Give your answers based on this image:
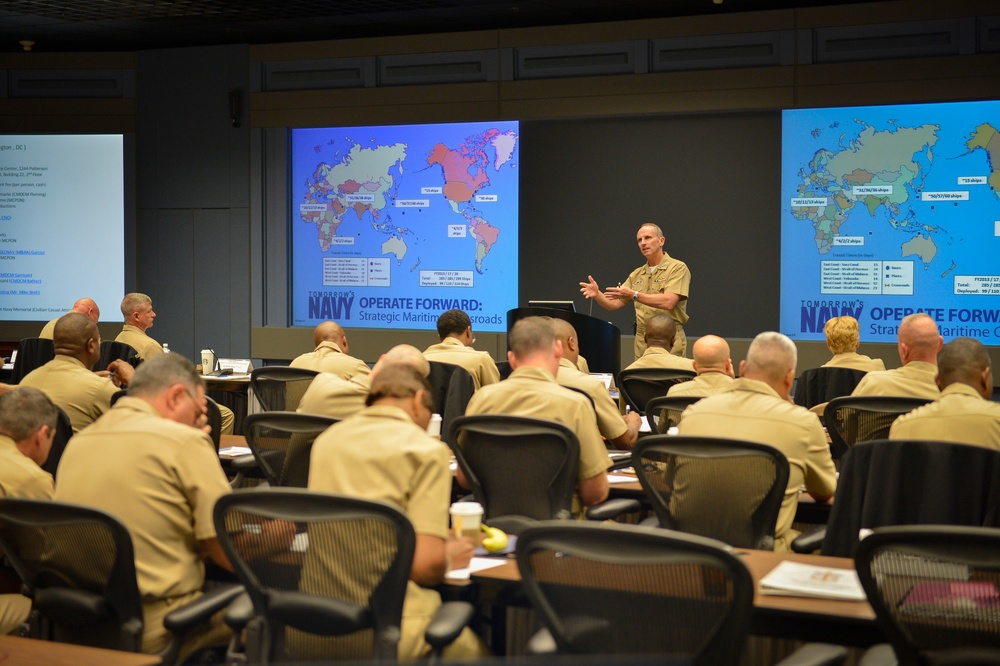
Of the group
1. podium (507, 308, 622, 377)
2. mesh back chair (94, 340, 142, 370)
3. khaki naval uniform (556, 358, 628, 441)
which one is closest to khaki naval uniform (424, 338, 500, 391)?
podium (507, 308, 622, 377)

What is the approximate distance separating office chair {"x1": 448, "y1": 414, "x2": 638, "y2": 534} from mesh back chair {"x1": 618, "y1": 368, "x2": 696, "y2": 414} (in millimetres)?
2151

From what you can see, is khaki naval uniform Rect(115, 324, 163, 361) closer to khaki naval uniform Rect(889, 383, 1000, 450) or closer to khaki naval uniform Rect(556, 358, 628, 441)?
khaki naval uniform Rect(556, 358, 628, 441)

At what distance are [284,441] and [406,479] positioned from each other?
1706 mm

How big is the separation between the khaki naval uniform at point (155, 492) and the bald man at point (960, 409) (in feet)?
7.22

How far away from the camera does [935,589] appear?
6.46 feet

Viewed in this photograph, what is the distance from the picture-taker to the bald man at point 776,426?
363cm

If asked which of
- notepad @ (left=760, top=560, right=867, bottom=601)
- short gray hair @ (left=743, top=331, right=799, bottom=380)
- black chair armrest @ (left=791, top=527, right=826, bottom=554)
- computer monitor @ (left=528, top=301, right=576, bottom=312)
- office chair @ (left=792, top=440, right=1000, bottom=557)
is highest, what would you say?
computer monitor @ (left=528, top=301, right=576, bottom=312)

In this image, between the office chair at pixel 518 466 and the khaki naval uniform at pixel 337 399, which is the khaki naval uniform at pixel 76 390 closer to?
the khaki naval uniform at pixel 337 399

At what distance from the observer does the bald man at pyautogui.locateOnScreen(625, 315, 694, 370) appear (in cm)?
626

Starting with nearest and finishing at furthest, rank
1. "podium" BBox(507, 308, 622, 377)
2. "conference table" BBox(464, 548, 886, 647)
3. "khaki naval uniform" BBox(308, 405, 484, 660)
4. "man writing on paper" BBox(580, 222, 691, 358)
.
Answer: "conference table" BBox(464, 548, 886, 647) → "khaki naval uniform" BBox(308, 405, 484, 660) → "podium" BBox(507, 308, 622, 377) → "man writing on paper" BBox(580, 222, 691, 358)

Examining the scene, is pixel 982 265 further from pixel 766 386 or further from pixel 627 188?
pixel 766 386

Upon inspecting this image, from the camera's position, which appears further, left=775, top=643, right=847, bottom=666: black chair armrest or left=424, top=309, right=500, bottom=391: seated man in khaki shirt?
left=424, top=309, right=500, bottom=391: seated man in khaki shirt

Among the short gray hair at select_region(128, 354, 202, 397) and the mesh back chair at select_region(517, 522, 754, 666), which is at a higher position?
the short gray hair at select_region(128, 354, 202, 397)

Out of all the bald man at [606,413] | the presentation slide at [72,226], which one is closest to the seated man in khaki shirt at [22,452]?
the bald man at [606,413]
